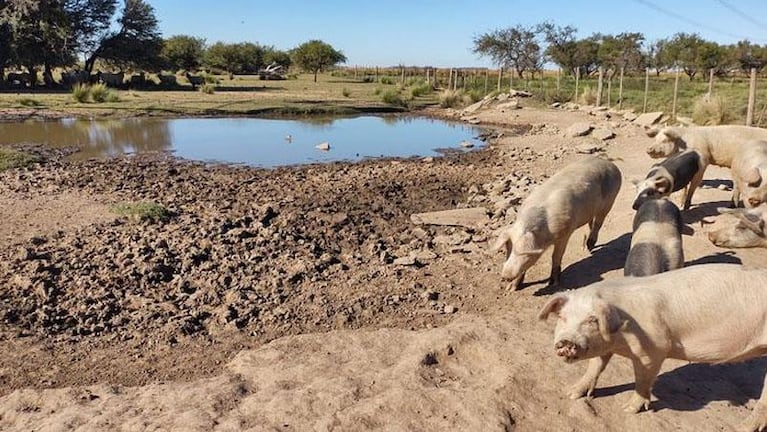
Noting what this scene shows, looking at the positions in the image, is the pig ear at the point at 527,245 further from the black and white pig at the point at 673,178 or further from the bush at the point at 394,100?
the bush at the point at 394,100

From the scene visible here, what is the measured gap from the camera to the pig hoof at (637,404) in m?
4.08

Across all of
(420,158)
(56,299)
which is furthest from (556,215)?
(420,158)

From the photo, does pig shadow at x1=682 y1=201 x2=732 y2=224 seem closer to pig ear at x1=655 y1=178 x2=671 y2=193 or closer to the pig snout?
pig ear at x1=655 y1=178 x2=671 y2=193

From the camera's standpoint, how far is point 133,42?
140 ft

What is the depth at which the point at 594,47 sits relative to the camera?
6103 centimetres

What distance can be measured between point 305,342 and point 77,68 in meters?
45.1

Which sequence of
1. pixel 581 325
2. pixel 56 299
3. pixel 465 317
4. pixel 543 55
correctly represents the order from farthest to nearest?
pixel 543 55
pixel 56 299
pixel 465 317
pixel 581 325

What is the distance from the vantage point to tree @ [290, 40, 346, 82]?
6750cm

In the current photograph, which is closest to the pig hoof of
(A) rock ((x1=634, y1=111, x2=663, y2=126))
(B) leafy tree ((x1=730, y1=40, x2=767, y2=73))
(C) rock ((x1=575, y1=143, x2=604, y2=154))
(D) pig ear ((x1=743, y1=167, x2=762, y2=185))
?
(D) pig ear ((x1=743, y1=167, x2=762, y2=185))

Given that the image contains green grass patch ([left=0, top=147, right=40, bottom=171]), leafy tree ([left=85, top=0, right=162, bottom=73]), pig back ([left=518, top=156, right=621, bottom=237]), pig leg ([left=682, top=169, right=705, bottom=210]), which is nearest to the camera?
pig back ([left=518, top=156, right=621, bottom=237])

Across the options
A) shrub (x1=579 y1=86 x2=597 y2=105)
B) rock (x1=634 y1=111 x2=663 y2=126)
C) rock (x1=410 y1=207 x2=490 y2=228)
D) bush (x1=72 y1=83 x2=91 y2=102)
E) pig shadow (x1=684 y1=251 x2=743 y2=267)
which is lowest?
rock (x1=410 y1=207 x2=490 y2=228)

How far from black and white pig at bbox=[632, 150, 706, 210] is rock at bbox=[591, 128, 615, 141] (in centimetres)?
792

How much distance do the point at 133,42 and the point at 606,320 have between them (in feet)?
148

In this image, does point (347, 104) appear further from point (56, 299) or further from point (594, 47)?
point (594, 47)
